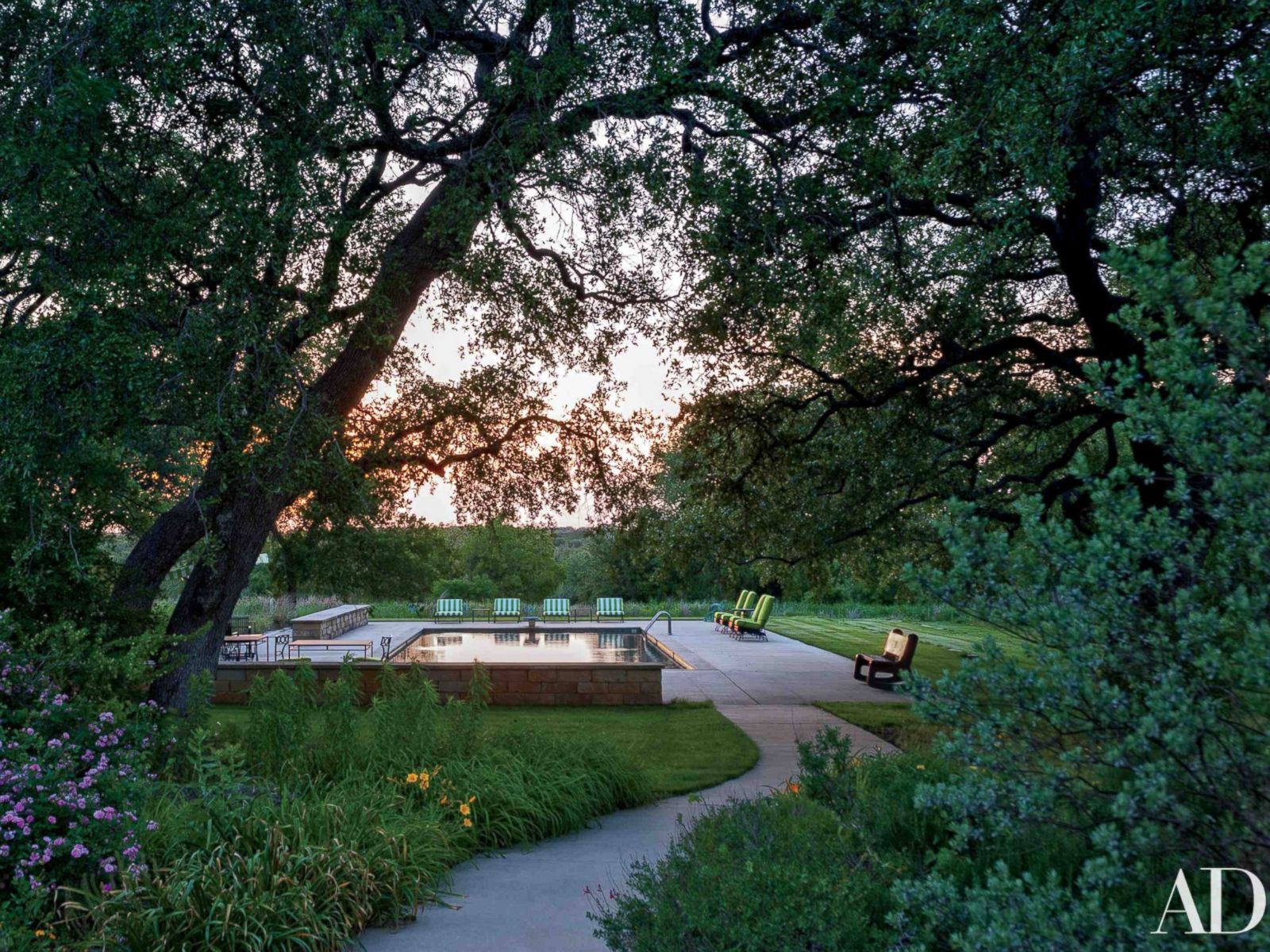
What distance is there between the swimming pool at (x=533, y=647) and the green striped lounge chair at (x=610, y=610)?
384 centimetres

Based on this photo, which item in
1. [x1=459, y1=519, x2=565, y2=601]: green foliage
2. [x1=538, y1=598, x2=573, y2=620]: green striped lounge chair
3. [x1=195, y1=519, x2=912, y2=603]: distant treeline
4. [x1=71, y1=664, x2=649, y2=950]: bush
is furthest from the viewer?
[x1=459, y1=519, x2=565, y2=601]: green foliage

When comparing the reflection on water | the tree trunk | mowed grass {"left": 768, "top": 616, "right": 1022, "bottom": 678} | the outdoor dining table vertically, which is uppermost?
the tree trunk

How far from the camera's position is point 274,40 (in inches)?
282

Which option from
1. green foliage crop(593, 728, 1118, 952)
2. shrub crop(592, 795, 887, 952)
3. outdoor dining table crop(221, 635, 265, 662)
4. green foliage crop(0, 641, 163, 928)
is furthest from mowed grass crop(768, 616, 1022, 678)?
green foliage crop(0, 641, 163, 928)

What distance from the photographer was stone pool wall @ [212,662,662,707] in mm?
12859

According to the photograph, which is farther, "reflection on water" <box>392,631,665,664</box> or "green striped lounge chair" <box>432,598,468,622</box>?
"green striped lounge chair" <box>432,598,468,622</box>

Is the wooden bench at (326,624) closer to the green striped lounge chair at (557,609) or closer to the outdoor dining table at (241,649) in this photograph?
the outdoor dining table at (241,649)

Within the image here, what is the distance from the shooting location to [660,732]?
10.5 meters

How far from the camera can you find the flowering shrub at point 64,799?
4.20 metres

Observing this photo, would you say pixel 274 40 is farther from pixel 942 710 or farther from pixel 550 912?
pixel 942 710

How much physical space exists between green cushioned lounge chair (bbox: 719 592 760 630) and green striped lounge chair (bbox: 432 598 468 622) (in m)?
8.87

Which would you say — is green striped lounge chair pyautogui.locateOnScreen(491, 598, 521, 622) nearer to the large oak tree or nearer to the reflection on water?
the reflection on water

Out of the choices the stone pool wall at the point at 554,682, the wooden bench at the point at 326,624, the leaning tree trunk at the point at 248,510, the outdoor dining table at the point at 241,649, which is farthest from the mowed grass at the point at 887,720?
the wooden bench at the point at 326,624

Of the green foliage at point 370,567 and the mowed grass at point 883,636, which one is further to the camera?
the green foliage at point 370,567
